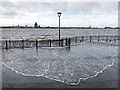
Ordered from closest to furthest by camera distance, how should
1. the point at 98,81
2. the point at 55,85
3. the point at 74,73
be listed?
the point at 55,85, the point at 98,81, the point at 74,73

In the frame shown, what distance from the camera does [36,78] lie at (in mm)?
7605

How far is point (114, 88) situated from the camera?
606 cm

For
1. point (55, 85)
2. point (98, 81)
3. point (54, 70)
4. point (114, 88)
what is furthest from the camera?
point (54, 70)

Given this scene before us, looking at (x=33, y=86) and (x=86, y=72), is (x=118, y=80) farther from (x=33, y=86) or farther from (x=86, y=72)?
(x=33, y=86)

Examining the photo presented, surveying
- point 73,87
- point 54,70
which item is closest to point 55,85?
point 73,87

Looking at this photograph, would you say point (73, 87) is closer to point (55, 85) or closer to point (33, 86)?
point (55, 85)

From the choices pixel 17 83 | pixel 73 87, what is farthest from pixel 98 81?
pixel 17 83

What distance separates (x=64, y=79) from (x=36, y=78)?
1.31 metres

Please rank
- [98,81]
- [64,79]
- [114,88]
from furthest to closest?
[64,79]
[98,81]
[114,88]

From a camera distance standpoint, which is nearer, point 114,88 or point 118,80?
point 114,88

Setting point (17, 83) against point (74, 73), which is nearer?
point (17, 83)

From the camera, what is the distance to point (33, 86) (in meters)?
6.35

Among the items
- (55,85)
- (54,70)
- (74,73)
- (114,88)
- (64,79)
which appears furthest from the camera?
(54,70)

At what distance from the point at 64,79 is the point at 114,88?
231cm
